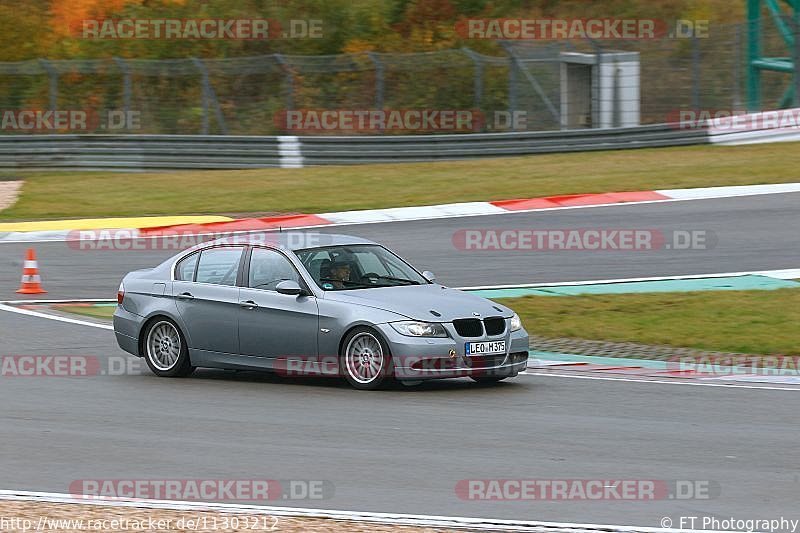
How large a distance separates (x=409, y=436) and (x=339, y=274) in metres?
2.95

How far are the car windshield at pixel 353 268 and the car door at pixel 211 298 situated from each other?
0.75 m

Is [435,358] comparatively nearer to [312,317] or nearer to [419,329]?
[419,329]

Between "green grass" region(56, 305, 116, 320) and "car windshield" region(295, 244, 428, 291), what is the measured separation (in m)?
5.25

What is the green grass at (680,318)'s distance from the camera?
14328mm

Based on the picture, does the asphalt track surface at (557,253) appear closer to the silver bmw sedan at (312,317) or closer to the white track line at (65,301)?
the white track line at (65,301)

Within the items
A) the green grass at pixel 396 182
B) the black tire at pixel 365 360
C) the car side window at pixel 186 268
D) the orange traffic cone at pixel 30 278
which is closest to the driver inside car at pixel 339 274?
the black tire at pixel 365 360

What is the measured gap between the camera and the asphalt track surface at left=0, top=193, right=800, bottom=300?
19078 mm

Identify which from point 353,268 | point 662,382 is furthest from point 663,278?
→ point 353,268

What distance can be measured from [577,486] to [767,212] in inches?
627

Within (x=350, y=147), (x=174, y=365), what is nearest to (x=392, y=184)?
(x=350, y=147)

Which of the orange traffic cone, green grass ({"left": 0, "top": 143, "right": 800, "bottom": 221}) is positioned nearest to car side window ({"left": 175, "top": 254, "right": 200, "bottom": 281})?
Result: the orange traffic cone

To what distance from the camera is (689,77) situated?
32.6m

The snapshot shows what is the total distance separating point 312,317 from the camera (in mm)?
12086

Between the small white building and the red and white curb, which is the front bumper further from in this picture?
the small white building
